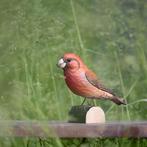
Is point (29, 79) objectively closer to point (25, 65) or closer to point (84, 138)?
point (25, 65)

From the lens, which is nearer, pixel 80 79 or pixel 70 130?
pixel 70 130

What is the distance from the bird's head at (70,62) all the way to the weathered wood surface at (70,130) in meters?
0.23

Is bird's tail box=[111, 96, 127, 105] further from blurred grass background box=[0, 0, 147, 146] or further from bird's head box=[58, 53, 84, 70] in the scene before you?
bird's head box=[58, 53, 84, 70]

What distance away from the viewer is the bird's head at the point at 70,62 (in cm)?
269

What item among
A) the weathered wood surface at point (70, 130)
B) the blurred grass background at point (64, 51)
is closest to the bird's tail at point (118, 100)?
the blurred grass background at point (64, 51)

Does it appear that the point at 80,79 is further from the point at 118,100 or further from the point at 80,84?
the point at 118,100

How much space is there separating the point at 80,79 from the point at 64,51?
0.50 feet

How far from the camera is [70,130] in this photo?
2.56 m

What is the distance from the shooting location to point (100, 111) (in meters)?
2.67

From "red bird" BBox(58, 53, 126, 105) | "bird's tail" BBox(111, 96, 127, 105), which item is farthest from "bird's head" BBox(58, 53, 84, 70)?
"bird's tail" BBox(111, 96, 127, 105)

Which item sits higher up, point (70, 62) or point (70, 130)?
point (70, 62)

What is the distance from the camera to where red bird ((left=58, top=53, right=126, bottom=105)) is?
2688mm

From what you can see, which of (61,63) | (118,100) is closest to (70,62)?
(61,63)

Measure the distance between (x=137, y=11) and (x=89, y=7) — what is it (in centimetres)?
20
